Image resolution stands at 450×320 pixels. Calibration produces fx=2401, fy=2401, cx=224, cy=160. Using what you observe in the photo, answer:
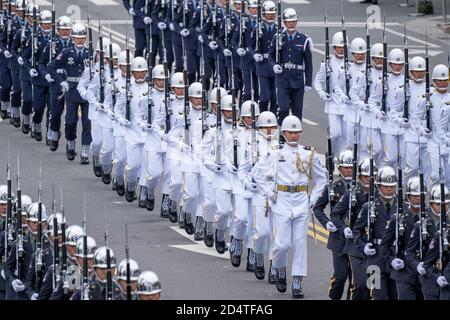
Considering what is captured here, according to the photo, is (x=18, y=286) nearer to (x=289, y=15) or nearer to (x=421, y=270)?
(x=421, y=270)

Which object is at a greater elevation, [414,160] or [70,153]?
[414,160]

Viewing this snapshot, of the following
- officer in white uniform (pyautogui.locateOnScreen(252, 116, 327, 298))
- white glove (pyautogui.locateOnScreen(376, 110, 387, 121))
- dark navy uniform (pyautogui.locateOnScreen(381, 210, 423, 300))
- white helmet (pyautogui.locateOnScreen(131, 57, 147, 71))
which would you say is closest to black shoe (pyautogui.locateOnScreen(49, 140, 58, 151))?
white helmet (pyautogui.locateOnScreen(131, 57, 147, 71))

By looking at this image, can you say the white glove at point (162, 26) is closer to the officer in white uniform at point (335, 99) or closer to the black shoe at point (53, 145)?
the black shoe at point (53, 145)

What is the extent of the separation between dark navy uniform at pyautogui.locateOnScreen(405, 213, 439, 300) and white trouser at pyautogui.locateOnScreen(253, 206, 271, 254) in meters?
3.63

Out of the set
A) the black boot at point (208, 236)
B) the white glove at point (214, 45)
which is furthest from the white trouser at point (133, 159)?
the white glove at point (214, 45)

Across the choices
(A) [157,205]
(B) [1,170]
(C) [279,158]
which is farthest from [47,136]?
(C) [279,158]

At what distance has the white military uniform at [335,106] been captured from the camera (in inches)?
1578

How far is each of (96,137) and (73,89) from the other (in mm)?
1596

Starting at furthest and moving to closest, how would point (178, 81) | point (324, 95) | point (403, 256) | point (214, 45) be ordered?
point (214, 45) → point (324, 95) → point (178, 81) → point (403, 256)

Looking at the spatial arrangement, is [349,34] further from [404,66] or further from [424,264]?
[424,264]

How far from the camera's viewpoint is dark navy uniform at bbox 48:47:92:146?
40.9 metres

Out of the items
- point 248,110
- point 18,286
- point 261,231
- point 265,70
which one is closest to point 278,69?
point 265,70

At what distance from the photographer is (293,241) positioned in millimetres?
32438

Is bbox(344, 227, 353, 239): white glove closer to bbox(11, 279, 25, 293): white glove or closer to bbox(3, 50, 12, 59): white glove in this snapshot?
bbox(11, 279, 25, 293): white glove
